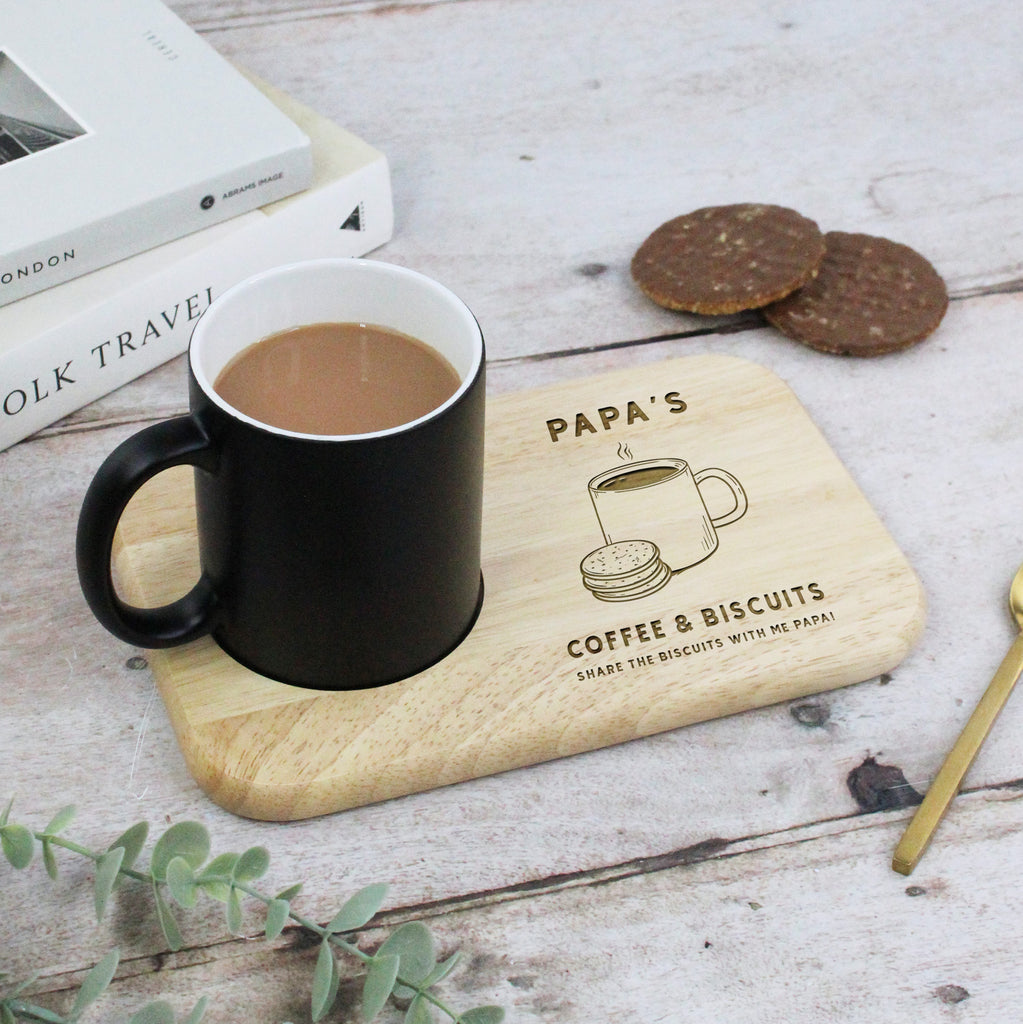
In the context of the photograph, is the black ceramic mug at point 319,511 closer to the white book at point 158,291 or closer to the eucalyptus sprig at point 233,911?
the eucalyptus sprig at point 233,911

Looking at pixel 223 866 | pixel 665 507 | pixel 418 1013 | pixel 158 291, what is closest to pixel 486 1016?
pixel 418 1013

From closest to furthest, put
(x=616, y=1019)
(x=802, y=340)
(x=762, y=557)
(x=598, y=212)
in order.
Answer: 1. (x=616, y=1019)
2. (x=762, y=557)
3. (x=802, y=340)
4. (x=598, y=212)

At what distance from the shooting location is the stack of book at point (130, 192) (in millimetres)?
814

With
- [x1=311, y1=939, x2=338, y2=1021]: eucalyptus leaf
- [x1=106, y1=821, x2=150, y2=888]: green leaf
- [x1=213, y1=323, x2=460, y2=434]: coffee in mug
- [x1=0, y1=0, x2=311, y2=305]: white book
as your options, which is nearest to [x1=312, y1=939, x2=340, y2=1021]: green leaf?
[x1=311, y1=939, x2=338, y2=1021]: eucalyptus leaf

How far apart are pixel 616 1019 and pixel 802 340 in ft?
1.71

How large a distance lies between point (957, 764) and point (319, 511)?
14.4 inches

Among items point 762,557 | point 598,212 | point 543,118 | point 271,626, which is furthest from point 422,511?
point 543,118

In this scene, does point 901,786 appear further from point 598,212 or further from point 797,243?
point 598,212

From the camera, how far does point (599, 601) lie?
2.37 feet

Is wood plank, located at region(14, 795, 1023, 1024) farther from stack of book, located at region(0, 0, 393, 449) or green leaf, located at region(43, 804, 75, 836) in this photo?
stack of book, located at region(0, 0, 393, 449)

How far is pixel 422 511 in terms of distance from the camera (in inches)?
23.7

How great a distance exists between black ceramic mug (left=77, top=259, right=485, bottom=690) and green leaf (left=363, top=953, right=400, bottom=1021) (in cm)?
17

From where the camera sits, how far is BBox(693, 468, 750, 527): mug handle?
768mm

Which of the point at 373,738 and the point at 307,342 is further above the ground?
the point at 307,342
